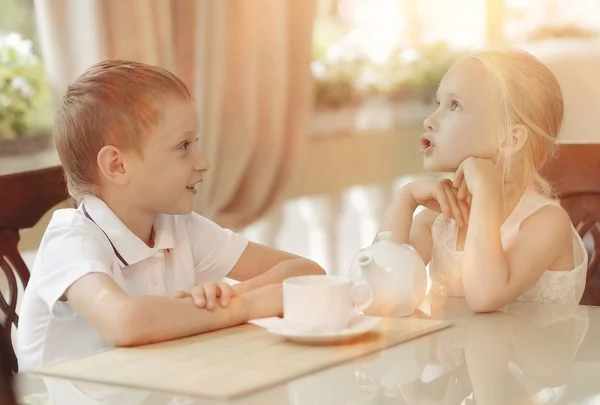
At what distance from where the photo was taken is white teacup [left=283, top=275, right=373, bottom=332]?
1076mm

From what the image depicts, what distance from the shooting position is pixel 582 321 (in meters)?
1.26

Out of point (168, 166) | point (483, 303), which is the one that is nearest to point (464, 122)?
point (483, 303)

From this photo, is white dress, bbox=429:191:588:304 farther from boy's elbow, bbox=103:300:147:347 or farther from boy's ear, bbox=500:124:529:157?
boy's elbow, bbox=103:300:147:347

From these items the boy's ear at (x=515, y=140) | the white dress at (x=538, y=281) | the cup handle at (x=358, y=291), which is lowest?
the white dress at (x=538, y=281)

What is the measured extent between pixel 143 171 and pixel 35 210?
29 centimetres

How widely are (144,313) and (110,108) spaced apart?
41 cm

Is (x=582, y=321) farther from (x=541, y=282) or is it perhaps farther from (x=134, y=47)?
(x=134, y=47)

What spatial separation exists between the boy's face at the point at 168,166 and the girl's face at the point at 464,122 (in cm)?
37

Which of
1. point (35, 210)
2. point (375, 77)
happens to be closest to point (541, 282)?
point (35, 210)

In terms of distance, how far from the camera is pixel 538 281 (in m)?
1.50

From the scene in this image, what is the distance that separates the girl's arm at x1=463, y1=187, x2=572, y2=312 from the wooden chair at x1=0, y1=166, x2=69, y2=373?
706mm

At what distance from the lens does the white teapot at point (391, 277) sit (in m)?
1.26

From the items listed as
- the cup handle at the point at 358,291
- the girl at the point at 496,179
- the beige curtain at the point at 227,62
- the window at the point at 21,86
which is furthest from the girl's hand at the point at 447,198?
the window at the point at 21,86

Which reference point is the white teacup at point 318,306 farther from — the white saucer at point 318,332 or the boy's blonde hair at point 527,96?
the boy's blonde hair at point 527,96
